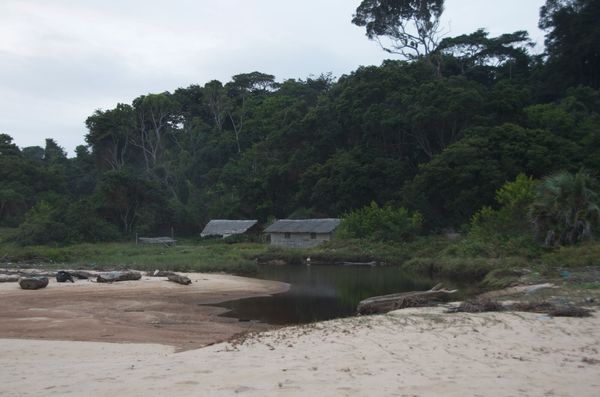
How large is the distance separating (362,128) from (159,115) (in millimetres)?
32672

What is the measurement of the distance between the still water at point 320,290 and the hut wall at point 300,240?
9.91 m

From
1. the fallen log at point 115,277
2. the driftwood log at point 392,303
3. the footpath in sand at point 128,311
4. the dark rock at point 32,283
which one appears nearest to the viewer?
the footpath in sand at point 128,311

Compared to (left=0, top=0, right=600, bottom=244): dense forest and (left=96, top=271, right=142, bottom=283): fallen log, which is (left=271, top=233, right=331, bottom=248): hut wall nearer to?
(left=0, top=0, right=600, bottom=244): dense forest

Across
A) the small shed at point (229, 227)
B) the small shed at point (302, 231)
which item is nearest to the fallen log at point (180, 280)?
the small shed at point (302, 231)

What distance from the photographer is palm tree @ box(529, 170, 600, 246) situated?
88.3 feet

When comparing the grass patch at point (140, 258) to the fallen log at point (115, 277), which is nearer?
the fallen log at point (115, 277)

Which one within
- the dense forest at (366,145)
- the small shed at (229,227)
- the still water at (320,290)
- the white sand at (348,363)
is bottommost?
the still water at (320,290)

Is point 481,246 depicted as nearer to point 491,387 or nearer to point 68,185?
point 491,387

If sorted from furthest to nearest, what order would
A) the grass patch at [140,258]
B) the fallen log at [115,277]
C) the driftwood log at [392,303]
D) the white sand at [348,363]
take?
1. the grass patch at [140,258]
2. the fallen log at [115,277]
3. the driftwood log at [392,303]
4. the white sand at [348,363]

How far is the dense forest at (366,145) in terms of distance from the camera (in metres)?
49.1

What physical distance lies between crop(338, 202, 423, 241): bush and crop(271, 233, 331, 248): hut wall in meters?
3.64

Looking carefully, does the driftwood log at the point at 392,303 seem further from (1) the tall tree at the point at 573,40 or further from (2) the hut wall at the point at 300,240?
(1) the tall tree at the point at 573,40

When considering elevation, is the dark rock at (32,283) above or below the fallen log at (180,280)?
above

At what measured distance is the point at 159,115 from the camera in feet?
259
